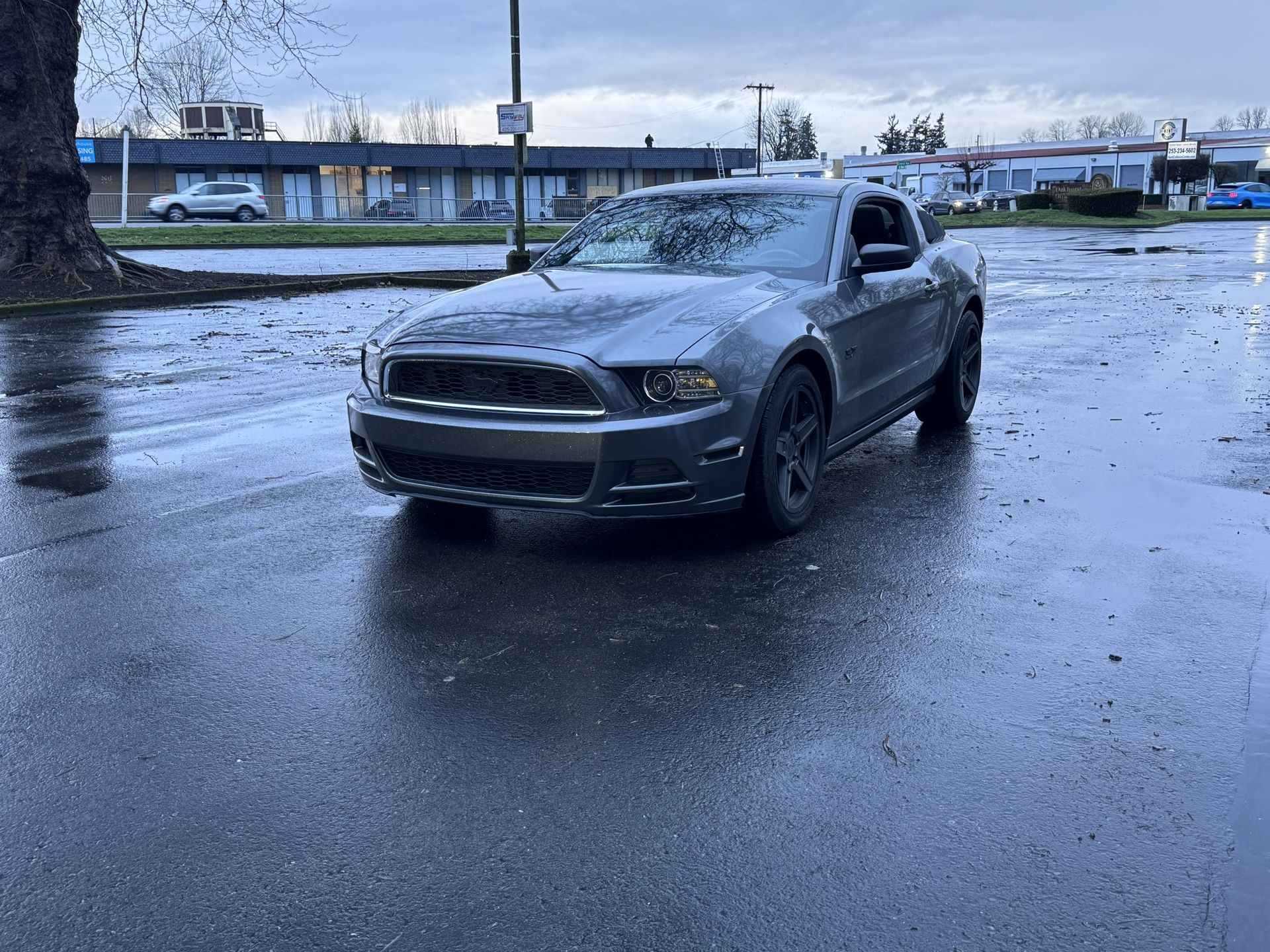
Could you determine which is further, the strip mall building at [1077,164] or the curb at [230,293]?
the strip mall building at [1077,164]

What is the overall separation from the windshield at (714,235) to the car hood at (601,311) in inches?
11.2

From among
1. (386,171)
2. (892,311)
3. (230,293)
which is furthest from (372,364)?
(386,171)

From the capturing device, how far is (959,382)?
7.99m

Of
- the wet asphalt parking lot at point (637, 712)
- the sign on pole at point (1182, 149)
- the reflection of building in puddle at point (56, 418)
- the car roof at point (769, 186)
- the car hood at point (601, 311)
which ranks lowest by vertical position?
the wet asphalt parking lot at point (637, 712)

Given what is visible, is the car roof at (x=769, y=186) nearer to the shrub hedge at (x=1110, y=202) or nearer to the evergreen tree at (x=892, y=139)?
the shrub hedge at (x=1110, y=202)

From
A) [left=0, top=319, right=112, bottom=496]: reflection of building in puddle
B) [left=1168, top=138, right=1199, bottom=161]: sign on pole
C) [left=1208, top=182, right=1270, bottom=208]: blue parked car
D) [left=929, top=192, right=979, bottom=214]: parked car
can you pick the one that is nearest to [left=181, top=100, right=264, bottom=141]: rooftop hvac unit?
[left=929, top=192, right=979, bottom=214]: parked car

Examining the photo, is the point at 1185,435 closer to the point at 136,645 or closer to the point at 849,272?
the point at 849,272

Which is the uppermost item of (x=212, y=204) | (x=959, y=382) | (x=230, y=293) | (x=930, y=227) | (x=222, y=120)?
(x=222, y=120)

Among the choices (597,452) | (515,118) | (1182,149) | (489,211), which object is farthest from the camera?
(489,211)

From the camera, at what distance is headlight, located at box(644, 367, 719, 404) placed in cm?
489

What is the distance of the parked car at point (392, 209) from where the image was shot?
6362 centimetres

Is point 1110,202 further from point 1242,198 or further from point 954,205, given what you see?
point 1242,198

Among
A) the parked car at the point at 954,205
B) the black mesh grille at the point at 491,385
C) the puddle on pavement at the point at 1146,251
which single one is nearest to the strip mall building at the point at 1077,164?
the parked car at the point at 954,205

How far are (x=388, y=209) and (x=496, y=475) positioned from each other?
2438 inches
